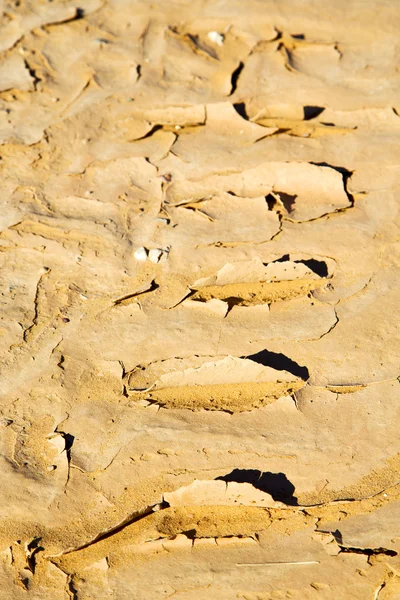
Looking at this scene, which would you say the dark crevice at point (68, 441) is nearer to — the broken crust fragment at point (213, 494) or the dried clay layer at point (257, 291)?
the broken crust fragment at point (213, 494)

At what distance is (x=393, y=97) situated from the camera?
2.39 m

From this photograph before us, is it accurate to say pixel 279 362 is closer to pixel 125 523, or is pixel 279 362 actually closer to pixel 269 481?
pixel 269 481

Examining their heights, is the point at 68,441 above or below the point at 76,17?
below

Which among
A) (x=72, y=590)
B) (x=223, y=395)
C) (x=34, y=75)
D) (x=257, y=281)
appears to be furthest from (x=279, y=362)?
(x=34, y=75)

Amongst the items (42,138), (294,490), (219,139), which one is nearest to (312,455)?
(294,490)

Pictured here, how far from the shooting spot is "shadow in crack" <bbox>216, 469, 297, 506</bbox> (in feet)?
5.21

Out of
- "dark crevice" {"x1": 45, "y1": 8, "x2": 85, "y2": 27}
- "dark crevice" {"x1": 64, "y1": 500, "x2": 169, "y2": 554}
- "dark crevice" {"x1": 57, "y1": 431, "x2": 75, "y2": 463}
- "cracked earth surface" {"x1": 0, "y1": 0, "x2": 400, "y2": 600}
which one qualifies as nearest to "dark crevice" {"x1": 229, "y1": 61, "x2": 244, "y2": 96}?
"cracked earth surface" {"x1": 0, "y1": 0, "x2": 400, "y2": 600}

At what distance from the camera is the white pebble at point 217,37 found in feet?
8.48

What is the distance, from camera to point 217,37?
259 cm

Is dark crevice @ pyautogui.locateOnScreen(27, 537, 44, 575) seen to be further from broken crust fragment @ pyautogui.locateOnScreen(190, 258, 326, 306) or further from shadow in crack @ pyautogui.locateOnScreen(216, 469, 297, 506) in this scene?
broken crust fragment @ pyautogui.locateOnScreen(190, 258, 326, 306)

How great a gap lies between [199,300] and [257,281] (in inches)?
7.6

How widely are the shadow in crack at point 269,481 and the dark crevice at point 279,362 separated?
0.96 feet

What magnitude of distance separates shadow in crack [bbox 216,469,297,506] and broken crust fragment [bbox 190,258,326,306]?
1.81 feet

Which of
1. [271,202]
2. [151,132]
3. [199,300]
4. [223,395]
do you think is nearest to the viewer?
[223,395]
